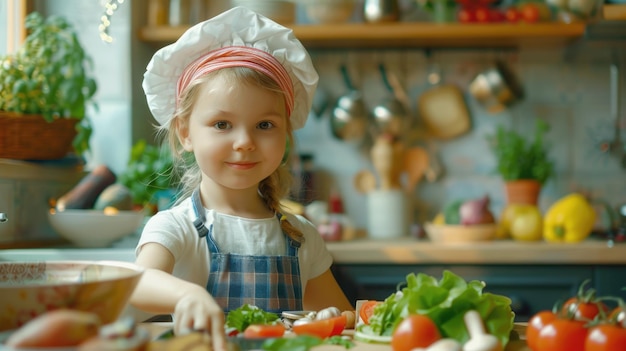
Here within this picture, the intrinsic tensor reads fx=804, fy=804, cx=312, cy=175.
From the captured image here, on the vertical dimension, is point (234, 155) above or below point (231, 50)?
below

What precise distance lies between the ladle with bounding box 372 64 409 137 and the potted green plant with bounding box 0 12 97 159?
3.86 feet

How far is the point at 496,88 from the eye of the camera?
9.90ft

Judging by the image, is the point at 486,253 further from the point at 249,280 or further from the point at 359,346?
the point at 359,346

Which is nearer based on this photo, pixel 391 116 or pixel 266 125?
pixel 266 125

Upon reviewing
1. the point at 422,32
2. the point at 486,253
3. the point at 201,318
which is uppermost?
the point at 422,32

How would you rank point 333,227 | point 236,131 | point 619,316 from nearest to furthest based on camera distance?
1. point 619,316
2. point 236,131
3. point 333,227

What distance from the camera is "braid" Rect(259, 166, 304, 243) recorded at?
1.43 meters

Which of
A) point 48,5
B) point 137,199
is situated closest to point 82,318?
point 137,199

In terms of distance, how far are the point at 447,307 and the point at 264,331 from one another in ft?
0.65

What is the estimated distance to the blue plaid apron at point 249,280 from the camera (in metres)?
1.31

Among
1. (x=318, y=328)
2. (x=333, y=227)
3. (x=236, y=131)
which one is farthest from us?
(x=333, y=227)

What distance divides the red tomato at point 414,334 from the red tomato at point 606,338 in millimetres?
152

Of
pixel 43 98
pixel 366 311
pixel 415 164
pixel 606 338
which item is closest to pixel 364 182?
pixel 415 164

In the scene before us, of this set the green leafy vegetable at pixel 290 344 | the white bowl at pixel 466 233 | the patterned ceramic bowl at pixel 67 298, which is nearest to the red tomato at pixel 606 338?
the green leafy vegetable at pixel 290 344
